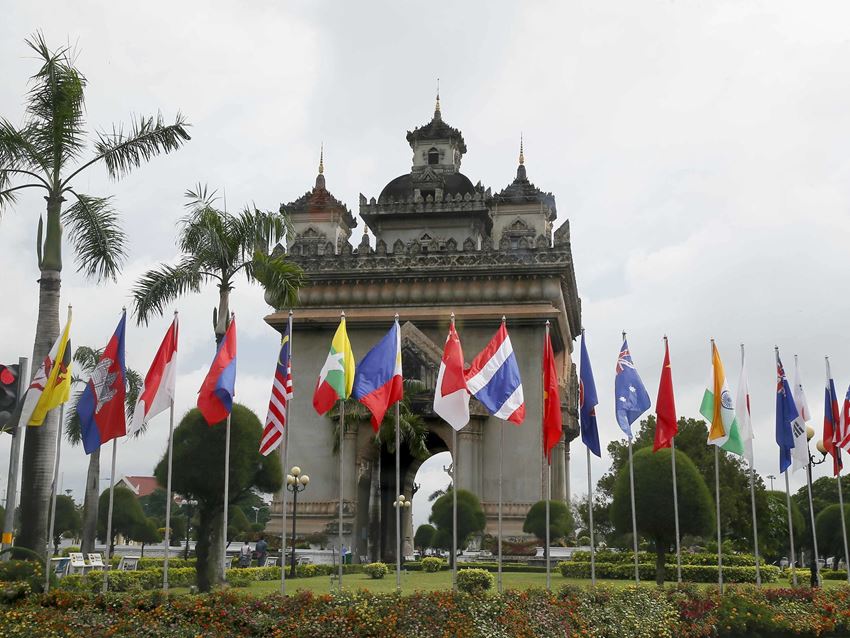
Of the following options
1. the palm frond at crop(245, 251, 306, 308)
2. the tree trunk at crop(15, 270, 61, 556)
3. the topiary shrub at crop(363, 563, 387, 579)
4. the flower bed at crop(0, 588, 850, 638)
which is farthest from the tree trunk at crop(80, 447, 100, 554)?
the flower bed at crop(0, 588, 850, 638)

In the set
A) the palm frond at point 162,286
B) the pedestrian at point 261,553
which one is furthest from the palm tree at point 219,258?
the pedestrian at point 261,553

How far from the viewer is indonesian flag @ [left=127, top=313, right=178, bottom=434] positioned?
19.0 metres

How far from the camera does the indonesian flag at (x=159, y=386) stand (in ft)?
62.4

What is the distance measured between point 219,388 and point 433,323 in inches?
946

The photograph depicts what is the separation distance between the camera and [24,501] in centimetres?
1981

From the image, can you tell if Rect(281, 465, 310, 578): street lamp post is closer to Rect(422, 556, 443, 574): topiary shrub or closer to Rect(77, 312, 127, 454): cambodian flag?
Rect(422, 556, 443, 574): topiary shrub

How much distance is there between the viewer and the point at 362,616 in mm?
15164

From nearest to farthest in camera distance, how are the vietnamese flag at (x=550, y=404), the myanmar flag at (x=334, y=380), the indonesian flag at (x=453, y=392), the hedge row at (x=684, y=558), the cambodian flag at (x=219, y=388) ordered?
the cambodian flag at (x=219, y=388) → the myanmar flag at (x=334, y=380) → the indonesian flag at (x=453, y=392) → the vietnamese flag at (x=550, y=404) → the hedge row at (x=684, y=558)

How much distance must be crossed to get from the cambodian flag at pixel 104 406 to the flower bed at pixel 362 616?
3767mm

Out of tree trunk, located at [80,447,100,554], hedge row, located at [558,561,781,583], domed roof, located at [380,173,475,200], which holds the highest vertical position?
domed roof, located at [380,173,475,200]

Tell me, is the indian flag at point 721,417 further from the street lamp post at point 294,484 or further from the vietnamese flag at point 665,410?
the street lamp post at point 294,484

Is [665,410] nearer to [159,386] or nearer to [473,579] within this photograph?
[473,579]

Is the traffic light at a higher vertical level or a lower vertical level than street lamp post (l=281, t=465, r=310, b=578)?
higher

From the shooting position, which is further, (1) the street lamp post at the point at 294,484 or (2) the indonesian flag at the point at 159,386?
(1) the street lamp post at the point at 294,484
